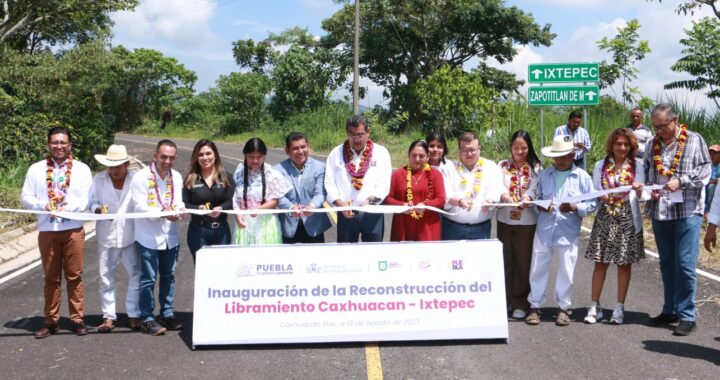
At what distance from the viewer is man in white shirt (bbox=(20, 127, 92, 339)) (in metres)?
6.32

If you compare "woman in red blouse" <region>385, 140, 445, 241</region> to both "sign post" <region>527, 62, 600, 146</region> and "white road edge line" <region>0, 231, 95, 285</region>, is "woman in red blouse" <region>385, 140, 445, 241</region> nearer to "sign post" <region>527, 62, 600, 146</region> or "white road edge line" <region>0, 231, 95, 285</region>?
"white road edge line" <region>0, 231, 95, 285</region>

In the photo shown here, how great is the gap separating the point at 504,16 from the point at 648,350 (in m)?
31.4

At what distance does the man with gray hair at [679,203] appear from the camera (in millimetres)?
6348

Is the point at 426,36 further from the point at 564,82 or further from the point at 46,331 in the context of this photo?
the point at 46,331

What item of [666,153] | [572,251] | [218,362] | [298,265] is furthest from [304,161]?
[666,153]

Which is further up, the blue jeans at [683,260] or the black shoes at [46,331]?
the blue jeans at [683,260]

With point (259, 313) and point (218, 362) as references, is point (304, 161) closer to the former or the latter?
point (259, 313)

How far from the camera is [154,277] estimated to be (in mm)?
6465

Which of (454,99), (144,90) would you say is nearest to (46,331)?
(454,99)

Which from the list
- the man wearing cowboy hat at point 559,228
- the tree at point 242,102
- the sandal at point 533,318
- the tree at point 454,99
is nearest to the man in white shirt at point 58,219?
the sandal at point 533,318

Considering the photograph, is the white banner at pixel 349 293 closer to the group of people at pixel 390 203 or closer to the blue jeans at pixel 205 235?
the blue jeans at pixel 205 235

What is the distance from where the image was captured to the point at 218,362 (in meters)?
5.65

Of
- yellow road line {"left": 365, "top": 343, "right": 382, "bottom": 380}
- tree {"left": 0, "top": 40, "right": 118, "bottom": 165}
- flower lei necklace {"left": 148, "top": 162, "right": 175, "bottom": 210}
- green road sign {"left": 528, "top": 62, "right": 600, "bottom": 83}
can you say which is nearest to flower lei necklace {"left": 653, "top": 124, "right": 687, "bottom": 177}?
yellow road line {"left": 365, "top": 343, "right": 382, "bottom": 380}

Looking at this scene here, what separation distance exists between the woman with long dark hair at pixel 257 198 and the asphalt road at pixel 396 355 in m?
1.04
